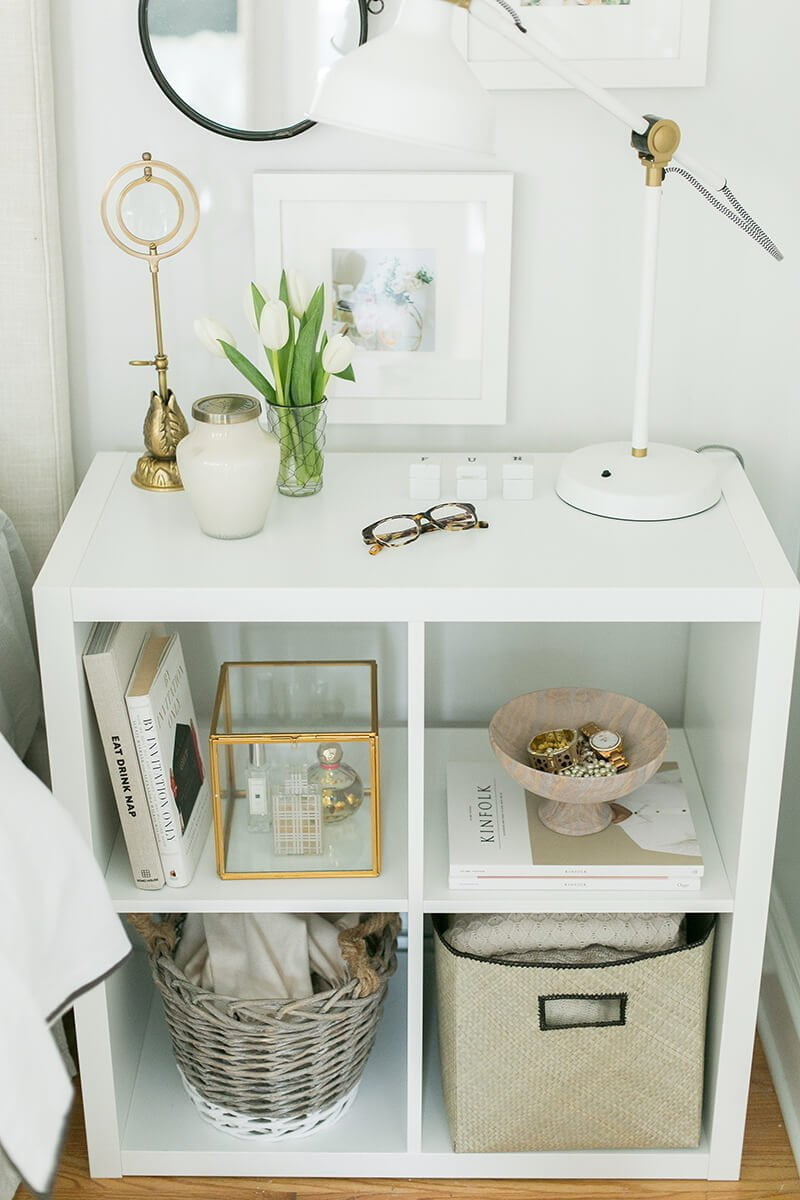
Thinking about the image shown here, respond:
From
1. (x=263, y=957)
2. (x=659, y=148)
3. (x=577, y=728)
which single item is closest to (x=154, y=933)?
(x=263, y=957)

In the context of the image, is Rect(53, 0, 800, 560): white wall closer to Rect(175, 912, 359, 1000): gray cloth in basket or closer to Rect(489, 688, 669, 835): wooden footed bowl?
Rect(489, 688, 669, 835): wooden footed bowl

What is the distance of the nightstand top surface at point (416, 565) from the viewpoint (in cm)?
142

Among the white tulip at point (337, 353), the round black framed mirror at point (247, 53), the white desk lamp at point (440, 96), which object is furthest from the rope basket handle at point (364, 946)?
the round black framed mirror at point (247, 53)

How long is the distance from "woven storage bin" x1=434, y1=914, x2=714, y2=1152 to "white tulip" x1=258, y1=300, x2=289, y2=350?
730 millimetres

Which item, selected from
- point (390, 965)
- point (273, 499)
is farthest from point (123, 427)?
point (390, 965)

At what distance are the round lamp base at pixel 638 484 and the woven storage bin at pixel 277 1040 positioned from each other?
0.58 meters

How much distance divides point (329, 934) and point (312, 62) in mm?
1064

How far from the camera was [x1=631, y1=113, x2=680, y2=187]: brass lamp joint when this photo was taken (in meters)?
1.43

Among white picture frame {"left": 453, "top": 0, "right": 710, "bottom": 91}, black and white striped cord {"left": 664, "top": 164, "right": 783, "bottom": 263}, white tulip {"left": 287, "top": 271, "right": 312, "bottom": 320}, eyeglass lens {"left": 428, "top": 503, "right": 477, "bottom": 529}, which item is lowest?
eyeglass lens {"left": 428, "top": 503, "right": 477, "bottom": 529}

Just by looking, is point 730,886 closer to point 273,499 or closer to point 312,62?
point 273,499

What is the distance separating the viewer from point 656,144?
4.70ft

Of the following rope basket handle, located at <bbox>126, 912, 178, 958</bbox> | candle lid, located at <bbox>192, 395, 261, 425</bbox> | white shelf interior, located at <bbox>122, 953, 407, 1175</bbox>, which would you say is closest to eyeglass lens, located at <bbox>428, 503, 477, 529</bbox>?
candle lid, located at <bbox>192, 395, 261, 425</bbox>

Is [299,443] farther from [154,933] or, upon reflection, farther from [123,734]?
[154,933]

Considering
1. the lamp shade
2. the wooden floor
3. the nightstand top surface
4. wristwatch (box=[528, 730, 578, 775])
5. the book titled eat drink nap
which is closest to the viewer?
the lamp shade
